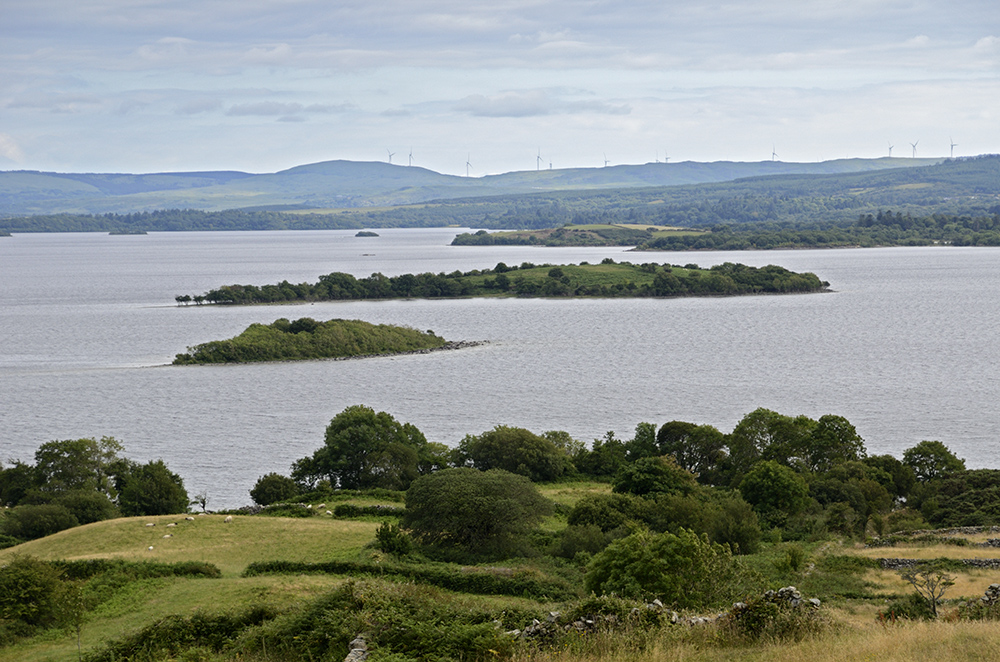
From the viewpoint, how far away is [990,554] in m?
27.3

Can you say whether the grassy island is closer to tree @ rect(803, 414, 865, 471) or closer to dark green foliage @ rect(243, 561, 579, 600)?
tree @ rect(803, 414, 865, 471)

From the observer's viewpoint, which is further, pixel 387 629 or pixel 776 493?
pixel 776 493

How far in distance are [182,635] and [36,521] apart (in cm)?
1944

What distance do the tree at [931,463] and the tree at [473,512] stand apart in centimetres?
1856

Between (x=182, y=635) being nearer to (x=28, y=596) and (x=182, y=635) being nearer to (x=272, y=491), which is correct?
(x=28, y=596)

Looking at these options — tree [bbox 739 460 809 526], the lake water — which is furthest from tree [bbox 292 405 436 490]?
tree [bbox 739 460 809 526]

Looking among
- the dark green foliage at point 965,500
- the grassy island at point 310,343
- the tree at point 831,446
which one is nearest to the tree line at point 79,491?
the tree at point 831,446

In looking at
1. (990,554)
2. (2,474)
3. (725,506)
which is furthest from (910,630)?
(2,474)

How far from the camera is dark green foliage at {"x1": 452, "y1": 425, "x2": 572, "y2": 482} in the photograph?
41688mm

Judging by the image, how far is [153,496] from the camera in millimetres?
38156

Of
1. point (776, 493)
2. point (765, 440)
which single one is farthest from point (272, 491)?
point (765, 440)

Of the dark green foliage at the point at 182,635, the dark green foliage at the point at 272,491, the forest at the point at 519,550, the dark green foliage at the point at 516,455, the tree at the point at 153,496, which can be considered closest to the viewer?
the forest at the point at 519,550

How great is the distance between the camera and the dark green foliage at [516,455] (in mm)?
41688

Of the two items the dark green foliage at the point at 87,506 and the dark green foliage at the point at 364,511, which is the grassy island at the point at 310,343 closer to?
the dark green foliage at the point at 87,506
